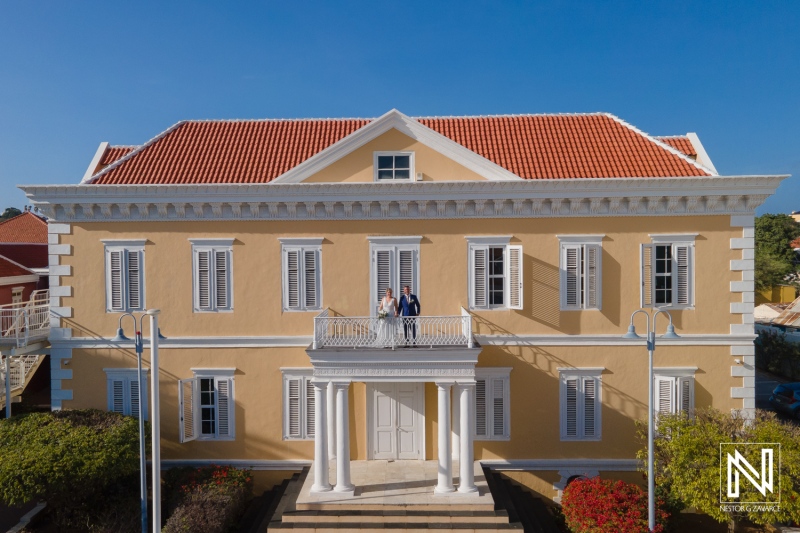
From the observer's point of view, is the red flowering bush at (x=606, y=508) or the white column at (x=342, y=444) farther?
the white column at (x=342, y=444)

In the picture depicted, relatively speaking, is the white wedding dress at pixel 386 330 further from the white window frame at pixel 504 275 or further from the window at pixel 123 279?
the window at pixel 123 279

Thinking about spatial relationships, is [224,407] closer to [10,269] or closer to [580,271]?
[580,271]

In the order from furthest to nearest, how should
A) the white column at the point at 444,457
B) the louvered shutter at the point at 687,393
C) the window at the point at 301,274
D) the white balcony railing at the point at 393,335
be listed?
the window at the point at 301,274 → the louvered shutter at the point at 687,393 → the white balcony railing at the point at 393,335 → the white column at the point at 444,457

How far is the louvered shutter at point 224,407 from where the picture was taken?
13.2 metres

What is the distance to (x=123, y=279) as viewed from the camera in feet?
43.1

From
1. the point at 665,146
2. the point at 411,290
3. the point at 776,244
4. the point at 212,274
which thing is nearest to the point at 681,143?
the point at 665,146

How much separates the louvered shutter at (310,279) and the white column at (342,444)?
8.78ft

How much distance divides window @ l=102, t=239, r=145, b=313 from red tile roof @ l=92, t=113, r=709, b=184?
6.93ft

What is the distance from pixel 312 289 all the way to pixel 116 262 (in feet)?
17.8

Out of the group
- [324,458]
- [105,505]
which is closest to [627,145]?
[324,458]

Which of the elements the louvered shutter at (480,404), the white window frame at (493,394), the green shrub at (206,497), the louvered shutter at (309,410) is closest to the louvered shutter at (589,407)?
the white window frame at (493,394)

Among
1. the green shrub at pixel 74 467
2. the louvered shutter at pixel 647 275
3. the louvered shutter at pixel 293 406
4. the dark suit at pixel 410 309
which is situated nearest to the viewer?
the green shrub at pixel 74 467

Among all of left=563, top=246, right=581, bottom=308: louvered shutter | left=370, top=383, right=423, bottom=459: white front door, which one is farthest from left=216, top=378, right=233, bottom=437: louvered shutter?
left=563, top=246, right=581, bottom=308: louvered shutter

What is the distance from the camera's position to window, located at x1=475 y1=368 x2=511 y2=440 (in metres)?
12.9
